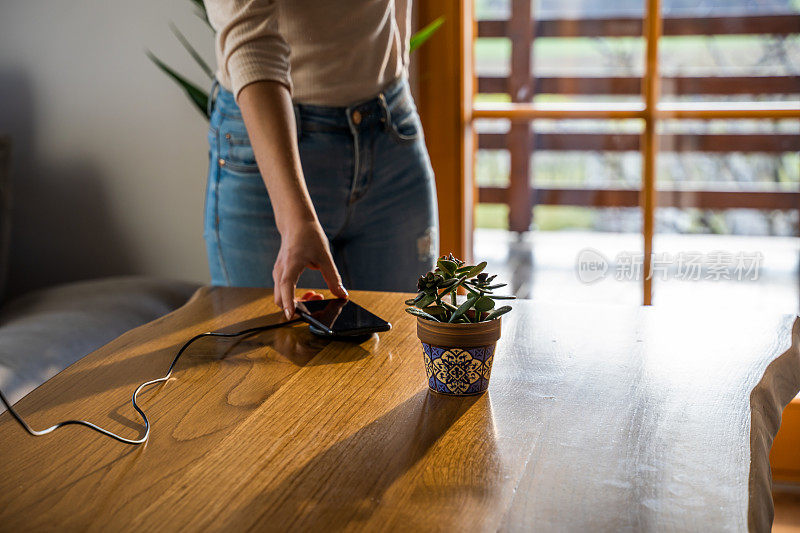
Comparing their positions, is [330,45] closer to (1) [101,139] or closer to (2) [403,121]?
(2) [403,121]

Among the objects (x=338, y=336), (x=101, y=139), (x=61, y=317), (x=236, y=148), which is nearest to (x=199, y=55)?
(x=101, y=139)

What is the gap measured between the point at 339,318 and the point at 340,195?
33 centimetres

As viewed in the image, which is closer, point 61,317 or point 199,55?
point 61,317

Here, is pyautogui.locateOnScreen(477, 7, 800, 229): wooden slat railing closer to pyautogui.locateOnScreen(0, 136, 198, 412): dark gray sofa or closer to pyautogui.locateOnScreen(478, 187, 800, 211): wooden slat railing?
pyautogui.locateOnScreen(478, 187, 800, 211): wooden slat railing

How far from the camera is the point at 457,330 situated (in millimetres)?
750

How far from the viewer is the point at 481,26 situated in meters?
2.03

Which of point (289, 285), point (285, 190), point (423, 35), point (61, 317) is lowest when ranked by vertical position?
point (61, 317)

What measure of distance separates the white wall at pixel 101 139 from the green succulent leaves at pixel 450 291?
1.52 m

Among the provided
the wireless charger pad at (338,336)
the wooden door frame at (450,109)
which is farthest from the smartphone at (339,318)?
the wooden door frame at (450,109)

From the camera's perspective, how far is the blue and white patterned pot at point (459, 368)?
2.47 feet

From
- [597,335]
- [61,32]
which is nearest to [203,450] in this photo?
[597,335]

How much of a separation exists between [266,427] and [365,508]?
168 millimetres

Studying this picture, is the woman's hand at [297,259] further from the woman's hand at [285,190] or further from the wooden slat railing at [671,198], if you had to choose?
the wooden slat railing at [671,198]

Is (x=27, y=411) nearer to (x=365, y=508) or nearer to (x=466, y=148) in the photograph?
(x=365, y=508)
